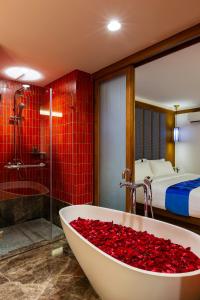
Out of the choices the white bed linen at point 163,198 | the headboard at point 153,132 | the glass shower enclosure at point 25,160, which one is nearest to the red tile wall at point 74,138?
the glass shower enclosure at point 25,160

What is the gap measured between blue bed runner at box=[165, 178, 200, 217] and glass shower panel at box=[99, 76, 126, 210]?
97 cm

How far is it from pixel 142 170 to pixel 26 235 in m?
2.51

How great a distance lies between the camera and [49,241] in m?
2.71

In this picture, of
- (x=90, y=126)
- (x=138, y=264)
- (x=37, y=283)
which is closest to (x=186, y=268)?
(x=138, y=264)

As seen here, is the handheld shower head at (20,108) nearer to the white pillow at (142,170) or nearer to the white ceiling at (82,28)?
the white ceiling at (82,28)

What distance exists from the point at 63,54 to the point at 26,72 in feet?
2.62

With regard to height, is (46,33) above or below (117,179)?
above

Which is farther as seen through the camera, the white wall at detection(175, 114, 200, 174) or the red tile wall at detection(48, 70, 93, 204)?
the white wall at detection(175, 114, 200, 174)

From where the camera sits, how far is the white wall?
18.6 ft

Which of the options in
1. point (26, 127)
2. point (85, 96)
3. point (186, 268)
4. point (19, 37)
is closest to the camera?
point (186, 268)

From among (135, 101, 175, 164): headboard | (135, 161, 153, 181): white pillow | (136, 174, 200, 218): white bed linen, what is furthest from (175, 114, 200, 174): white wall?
(136, 174, 200, 218): white bed linen

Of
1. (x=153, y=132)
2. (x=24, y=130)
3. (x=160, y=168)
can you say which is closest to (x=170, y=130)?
(x=153, y=132)

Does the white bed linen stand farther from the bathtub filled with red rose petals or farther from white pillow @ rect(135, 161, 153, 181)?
the bathtub filled with red rose petals

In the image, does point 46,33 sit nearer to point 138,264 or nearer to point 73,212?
point 73,212
